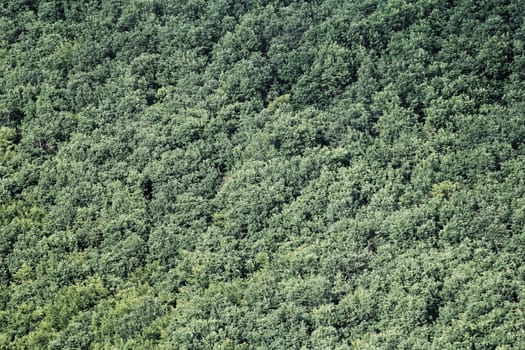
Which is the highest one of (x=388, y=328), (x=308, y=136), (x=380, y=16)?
(x=380, y=16)

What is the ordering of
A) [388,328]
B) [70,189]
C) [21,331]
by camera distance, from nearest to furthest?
[388,328] → [21,331] → [70,189]

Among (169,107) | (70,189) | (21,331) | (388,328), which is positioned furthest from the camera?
(169,107)

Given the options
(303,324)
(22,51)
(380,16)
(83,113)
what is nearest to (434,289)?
(303,324)

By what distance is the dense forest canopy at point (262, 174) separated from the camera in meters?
94.2

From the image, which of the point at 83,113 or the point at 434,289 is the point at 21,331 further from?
the point at 434,289

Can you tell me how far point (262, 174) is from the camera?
107 meters

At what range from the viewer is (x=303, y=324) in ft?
306

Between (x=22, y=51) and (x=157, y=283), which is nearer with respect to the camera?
(x=157, y=283)

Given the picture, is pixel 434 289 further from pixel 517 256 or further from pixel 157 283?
pixel 157 283

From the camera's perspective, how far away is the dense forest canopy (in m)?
94.2

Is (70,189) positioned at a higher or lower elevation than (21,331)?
higher

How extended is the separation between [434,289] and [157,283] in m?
24.2

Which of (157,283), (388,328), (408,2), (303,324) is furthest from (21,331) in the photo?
(408,2)

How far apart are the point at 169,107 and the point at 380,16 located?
75.9ft
